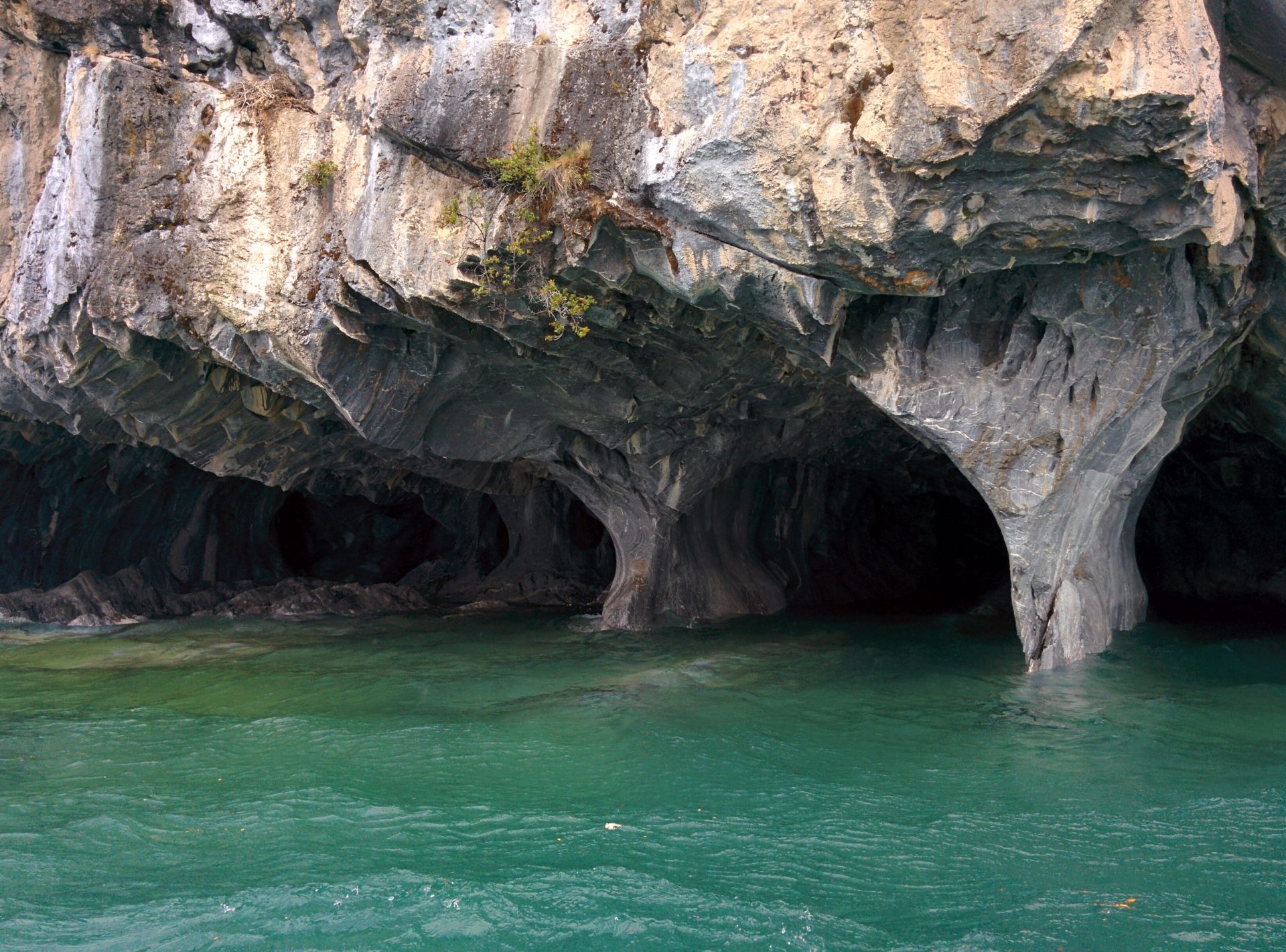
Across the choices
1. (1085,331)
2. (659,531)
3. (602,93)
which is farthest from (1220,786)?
(659,531)

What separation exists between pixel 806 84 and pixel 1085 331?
3822mm

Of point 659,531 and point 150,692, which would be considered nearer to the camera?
point 150,692

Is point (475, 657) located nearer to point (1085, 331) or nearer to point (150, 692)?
point (150, 692)

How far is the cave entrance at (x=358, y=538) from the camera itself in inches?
1052

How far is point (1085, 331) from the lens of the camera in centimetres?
945

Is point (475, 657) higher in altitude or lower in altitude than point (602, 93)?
lower

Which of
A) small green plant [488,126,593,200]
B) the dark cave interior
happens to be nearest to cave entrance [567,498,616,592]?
the dark cave interior

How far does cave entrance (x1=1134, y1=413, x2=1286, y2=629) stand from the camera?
15148 millimetres

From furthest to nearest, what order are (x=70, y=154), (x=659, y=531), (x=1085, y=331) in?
(x=659, y=531)
(x=70, y=154)
(x=1085, y=331)

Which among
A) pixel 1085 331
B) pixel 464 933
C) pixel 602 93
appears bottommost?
pixel 464 933

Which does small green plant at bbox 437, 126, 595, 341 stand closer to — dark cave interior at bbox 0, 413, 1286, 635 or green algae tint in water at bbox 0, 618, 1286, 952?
green algae tint in water at bbox 0, 618, 1286, 952

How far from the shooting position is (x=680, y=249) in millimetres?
8719

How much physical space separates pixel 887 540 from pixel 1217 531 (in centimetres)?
716

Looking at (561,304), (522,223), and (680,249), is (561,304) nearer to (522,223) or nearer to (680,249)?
(522,223)
